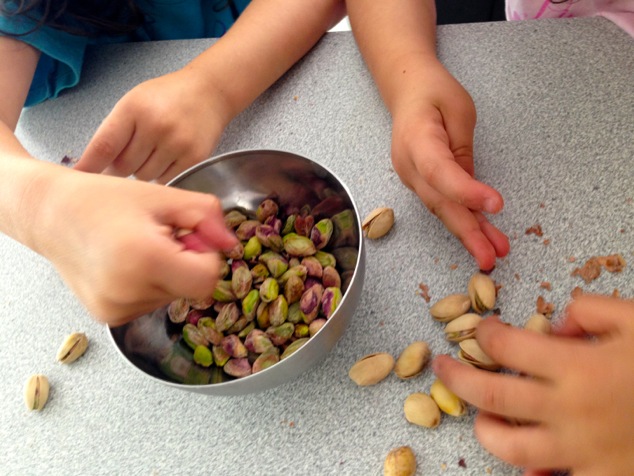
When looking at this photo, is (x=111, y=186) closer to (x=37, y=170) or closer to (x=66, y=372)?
(x=37, y=170)

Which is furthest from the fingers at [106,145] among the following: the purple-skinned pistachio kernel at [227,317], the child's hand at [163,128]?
the purple-skinned pistachio kernel at [227,317]

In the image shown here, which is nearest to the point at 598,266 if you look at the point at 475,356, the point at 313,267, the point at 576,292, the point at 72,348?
the point at 576,292

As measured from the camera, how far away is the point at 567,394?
322 millimetres

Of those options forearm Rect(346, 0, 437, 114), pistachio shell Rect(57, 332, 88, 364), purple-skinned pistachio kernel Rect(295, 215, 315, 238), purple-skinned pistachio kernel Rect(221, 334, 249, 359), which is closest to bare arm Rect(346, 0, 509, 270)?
forearm Rect(346, 0, 437, 114)

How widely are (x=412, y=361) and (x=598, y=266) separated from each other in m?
0.18

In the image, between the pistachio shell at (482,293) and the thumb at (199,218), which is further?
the pistachio shell at (482,293)

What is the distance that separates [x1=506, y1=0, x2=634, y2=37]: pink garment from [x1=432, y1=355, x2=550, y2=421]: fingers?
0.43m

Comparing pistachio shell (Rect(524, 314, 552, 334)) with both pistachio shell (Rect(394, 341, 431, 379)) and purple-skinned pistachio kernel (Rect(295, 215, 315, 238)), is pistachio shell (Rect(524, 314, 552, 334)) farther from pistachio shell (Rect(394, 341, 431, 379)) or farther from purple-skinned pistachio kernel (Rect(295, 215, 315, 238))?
purple-skinned pistachio kernel (Rect(295, 215, 315, 238))

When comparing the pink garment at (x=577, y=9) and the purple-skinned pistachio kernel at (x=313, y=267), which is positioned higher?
the pink garment at (x=577, y=9)

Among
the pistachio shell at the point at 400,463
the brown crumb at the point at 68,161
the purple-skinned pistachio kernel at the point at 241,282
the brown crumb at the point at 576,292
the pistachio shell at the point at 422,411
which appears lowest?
the pistachio shell at the point at 400,463

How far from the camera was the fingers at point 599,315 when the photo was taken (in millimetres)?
332

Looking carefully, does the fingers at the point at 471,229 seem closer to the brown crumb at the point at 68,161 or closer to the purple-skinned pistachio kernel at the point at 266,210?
the purple-skinned pistachio kernel at the point at 266,210

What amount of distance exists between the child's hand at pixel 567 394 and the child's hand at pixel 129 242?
205 mm

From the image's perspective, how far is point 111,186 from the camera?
32 cm
